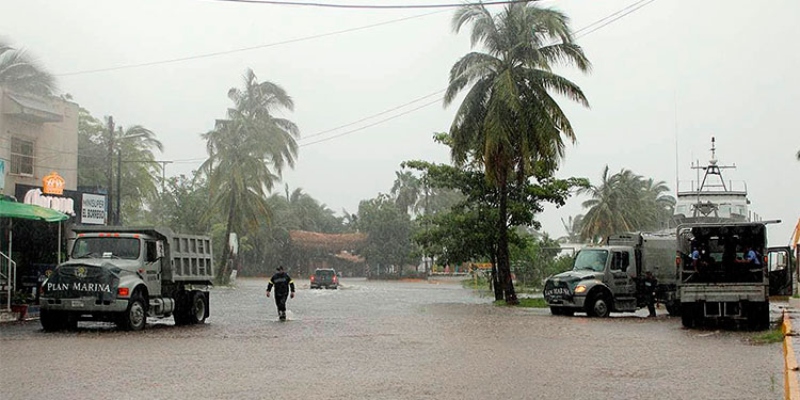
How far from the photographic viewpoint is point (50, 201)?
31297mm

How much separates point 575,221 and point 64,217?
9791 cm

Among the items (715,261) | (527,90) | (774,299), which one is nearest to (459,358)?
(715,261)

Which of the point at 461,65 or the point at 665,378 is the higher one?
the point at 461,65

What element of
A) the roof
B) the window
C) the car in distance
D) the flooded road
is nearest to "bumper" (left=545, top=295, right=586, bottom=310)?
the flooded road

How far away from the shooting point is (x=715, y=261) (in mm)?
22797

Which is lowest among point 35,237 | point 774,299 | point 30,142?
point 774,299

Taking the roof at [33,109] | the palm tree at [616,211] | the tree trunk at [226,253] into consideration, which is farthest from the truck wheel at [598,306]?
the palm tree at [616,211]

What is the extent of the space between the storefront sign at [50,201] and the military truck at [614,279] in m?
17.0

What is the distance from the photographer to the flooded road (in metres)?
10.4

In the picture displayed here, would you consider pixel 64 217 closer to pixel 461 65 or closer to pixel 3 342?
pixel 3 342

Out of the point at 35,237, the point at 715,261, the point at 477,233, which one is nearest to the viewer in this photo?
the point at 715,261

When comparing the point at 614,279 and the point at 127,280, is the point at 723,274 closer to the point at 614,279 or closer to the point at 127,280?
the point at 614,279

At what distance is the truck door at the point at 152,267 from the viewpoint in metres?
20.8

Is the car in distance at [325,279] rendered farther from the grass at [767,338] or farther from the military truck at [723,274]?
the grass at [767,338]
